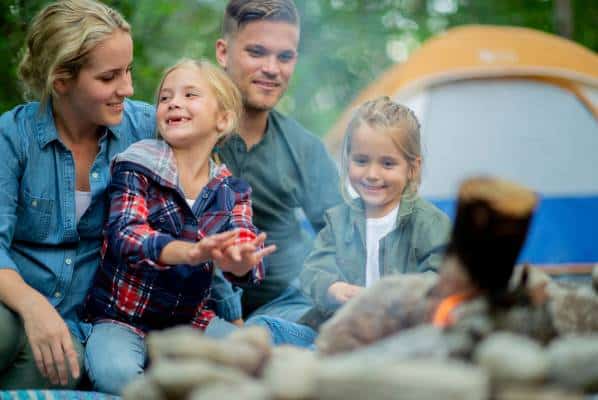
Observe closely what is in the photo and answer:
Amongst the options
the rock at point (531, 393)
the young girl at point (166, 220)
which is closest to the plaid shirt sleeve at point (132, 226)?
the young girl at point (166, 220)

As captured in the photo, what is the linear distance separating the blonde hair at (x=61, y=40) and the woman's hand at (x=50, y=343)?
571mm

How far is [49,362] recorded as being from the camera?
191 centimetres

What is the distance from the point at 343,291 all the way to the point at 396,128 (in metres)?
0.47

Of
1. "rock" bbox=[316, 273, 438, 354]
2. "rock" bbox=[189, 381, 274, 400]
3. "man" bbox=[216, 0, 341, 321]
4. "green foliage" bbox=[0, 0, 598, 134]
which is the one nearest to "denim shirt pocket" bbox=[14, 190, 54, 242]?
"man" bbox=[216, 0, 341, 321]

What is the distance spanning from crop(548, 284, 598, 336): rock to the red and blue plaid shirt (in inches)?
30.0

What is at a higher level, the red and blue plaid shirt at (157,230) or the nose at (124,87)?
the nose at (124,87)

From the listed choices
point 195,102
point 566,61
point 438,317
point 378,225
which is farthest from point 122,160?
point 566,61

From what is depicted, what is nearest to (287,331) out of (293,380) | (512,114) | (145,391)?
(145,391)

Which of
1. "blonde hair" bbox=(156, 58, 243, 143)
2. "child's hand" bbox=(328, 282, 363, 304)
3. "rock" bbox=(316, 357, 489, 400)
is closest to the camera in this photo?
"rock" bbox=(316, 357, 489, 400)

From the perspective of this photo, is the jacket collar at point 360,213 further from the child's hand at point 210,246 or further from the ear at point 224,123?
the child's hand at point 210,246

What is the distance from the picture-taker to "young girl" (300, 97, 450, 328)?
2219 mm

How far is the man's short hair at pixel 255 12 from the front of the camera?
2.56 metres

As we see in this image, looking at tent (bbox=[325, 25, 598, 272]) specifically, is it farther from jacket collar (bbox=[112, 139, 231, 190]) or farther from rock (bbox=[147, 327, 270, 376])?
rock (bbox=[147, 327, 270, 376])

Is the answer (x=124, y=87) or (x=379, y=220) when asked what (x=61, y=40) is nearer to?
(x=124, y=87)
